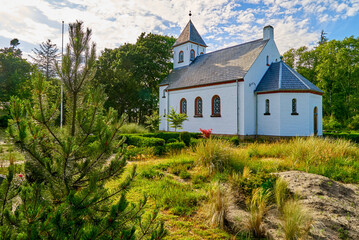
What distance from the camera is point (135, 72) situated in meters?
28.2

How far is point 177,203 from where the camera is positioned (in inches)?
175

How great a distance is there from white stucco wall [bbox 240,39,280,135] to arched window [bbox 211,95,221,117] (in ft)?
7.99

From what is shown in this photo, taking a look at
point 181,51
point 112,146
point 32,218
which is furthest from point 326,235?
point 181,51

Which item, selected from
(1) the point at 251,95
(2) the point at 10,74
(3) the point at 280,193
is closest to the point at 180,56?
(1) the point at 251,95

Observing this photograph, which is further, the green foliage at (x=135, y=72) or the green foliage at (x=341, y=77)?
the green foliage at (x=341, y=77)

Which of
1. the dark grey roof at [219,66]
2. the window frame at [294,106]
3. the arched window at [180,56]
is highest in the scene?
the arched window at [180,56]

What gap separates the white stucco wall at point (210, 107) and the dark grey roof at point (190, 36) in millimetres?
6972

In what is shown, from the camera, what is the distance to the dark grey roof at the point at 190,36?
24375mm

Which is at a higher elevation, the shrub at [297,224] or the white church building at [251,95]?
the white church building at [251,95]

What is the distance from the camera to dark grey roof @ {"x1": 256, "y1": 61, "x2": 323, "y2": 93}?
16.2 m

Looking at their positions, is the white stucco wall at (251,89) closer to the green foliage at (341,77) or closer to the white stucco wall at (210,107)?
the white stucco wall at (210,107)

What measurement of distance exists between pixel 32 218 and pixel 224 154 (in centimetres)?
612

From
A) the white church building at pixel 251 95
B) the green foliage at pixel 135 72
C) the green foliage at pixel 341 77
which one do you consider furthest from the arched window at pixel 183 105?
the green foliage at pixel 341 77

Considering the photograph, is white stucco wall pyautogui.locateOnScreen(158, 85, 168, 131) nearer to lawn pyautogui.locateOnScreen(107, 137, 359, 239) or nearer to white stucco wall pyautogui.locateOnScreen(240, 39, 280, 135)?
white stucco wall pyautogui.locateOnScreen(240, 39, 280, 135)
